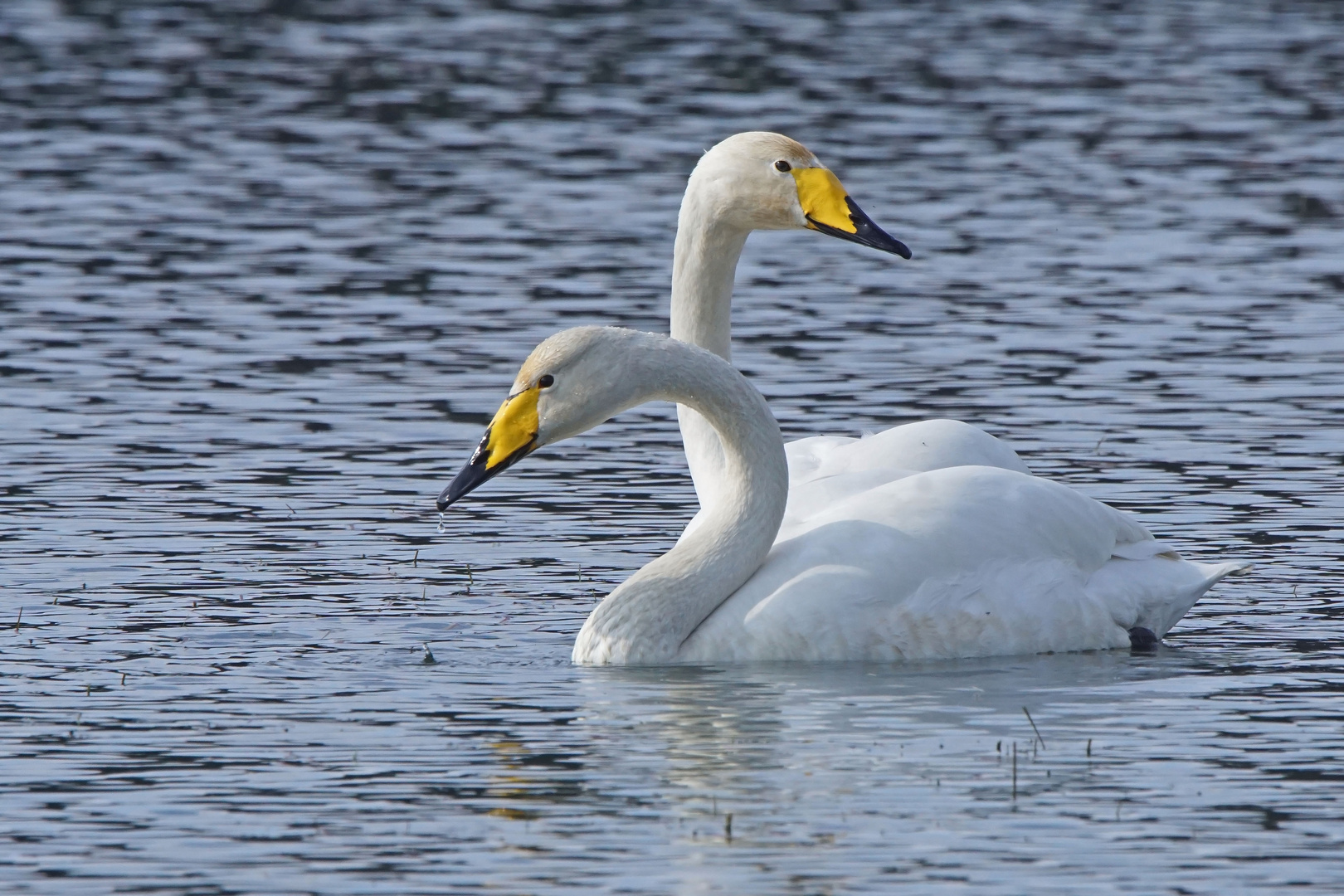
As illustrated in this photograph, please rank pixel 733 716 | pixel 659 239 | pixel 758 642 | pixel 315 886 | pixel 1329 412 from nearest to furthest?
1. pixel 315 886
2. pixel 733 716
3. pixel 758 642
4. pixel 1329 412
5. pixel 659 239

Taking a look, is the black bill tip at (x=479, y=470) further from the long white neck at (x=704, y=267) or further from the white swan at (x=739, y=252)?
the long white neck at (x=704, y=267)

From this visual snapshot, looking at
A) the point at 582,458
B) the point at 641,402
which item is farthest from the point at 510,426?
the point at 582,458

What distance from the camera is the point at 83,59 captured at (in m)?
36.9

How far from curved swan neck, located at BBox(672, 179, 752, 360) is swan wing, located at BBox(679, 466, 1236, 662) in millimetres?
1880

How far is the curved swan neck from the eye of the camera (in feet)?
43.0

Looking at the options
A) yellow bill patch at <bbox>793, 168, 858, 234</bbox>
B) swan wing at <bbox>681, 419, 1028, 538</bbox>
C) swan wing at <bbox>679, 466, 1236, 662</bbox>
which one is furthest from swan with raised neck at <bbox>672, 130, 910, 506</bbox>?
swan wing at <bbox>679, 466, 1236, 662</bbox>

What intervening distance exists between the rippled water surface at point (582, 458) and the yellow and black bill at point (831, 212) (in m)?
1.82

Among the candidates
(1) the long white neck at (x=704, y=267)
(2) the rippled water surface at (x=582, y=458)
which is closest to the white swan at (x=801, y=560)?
(2) the rippled water surface at (x=582, y=458)

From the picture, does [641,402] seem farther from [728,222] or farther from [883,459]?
[728,222]

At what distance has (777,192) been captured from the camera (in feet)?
42.0

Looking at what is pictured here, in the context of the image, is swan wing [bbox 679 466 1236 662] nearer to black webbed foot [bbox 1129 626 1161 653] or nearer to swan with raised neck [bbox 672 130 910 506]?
black webbed foot [bbox 1129 626 1161 653]

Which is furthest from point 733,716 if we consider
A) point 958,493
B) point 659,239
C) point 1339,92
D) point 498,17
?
point 498,17

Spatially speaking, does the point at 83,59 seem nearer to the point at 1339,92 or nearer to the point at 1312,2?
the point at 1339,92

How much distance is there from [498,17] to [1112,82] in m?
11.8
